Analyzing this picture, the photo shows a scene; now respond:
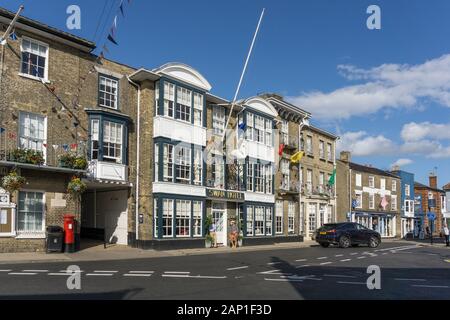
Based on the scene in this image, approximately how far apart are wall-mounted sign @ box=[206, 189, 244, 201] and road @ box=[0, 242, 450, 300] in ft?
35.3

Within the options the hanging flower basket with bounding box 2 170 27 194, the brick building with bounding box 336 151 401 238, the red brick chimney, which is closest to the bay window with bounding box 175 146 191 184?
the hanging flower basket with bounding box 2 170 27 194

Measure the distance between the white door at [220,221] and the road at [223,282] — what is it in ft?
37.7

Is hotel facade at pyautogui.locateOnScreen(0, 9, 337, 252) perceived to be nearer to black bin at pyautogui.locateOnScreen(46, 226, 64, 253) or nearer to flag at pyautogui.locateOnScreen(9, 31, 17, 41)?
flag at pyautogui.locateOnScreen(9, 31, 17, 41)

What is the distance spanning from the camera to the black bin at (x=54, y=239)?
62.4ft

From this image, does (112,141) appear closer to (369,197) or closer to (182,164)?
(182,164)

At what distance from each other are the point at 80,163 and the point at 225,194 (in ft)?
34.3

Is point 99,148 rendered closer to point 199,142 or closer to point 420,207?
point 199,142

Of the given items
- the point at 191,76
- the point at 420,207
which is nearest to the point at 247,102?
the point at 191,76

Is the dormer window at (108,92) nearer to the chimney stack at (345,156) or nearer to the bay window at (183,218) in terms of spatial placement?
the bay window at (183,218)

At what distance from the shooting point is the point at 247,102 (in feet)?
101

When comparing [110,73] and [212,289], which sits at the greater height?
[110,73]

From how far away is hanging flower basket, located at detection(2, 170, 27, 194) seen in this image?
57.6ft

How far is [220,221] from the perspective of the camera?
2853cm
